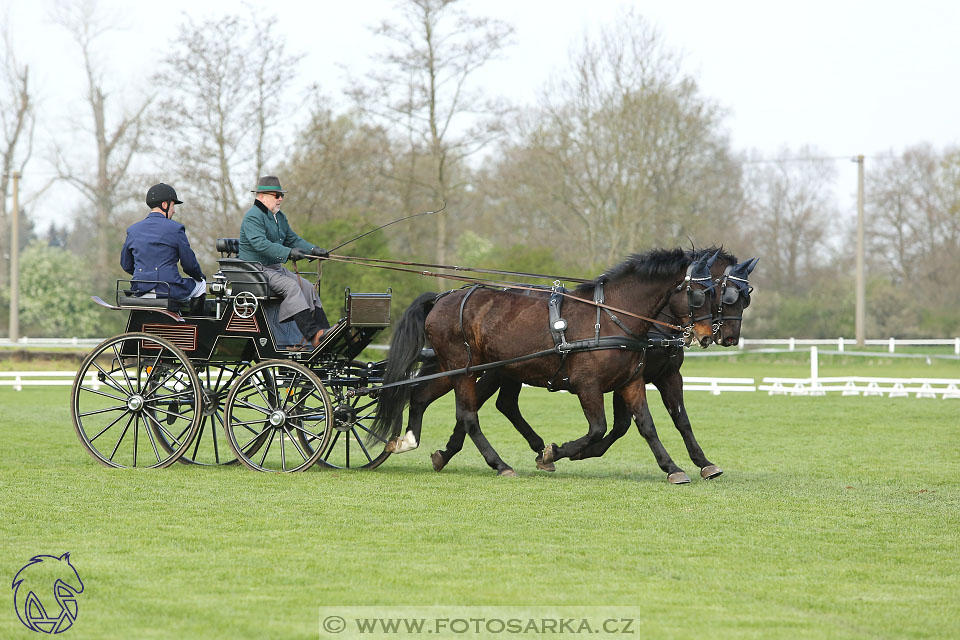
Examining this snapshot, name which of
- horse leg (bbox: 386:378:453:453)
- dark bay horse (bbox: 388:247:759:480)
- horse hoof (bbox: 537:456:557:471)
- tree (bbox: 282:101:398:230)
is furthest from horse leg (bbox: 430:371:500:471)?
tree (bbox: 282:101:398:230)

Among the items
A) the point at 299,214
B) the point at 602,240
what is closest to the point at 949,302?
the point at 602,240

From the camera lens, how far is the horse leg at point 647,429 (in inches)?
344

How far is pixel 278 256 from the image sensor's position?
366 inches

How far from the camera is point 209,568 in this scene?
5469 millimetres

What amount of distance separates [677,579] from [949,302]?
45.3 m

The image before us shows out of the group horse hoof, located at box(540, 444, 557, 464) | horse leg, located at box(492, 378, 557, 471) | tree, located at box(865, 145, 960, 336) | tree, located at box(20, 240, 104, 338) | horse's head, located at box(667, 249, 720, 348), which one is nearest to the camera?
horse's head, located at box(667, 249, 720, 348)

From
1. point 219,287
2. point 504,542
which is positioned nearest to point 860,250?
point 219,287

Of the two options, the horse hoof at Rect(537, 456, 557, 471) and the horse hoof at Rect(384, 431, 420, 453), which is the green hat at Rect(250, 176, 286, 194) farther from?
the horse hoof at Rect(537, 456, 557, 471)

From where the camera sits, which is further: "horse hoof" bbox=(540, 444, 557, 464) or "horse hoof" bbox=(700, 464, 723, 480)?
"horse hoof" bbox=(540, 444, 557, 464)

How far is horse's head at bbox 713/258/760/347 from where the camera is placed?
8.59 m

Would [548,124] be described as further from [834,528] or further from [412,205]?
[834,528]

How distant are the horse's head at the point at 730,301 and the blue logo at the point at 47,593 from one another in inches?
196

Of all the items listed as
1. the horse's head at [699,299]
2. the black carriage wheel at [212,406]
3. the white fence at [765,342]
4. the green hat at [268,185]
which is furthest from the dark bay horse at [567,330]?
the white fence at [765,342]

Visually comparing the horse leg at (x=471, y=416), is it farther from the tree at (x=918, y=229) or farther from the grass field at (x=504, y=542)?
the tree at (x=918, y=229)
